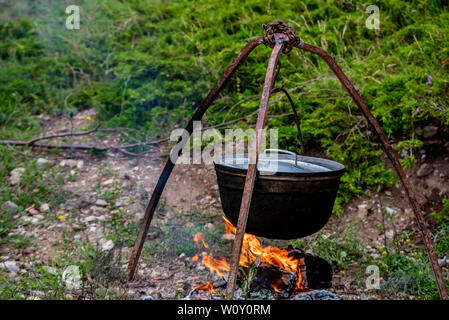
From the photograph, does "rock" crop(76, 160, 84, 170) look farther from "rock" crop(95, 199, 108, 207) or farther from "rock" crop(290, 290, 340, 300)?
"rock" crop(290, 290, 340, 300)

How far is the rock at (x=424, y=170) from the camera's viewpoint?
11.0ft

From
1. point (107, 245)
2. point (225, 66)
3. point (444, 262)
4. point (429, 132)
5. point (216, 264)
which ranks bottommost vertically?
point (107, 245)

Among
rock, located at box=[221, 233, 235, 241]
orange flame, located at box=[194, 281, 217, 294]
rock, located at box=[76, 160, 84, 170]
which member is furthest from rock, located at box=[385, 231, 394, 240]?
rock, located at box=[76, 160, 84, 170]

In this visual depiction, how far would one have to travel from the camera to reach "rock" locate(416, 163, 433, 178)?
3.35 metres

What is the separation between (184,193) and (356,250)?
172 centimetres

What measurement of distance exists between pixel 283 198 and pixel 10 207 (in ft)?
9.17

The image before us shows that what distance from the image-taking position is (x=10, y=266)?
2.88 m

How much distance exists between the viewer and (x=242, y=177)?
2047 mm

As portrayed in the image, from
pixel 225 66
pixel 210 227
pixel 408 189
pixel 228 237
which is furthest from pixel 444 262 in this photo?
pixel 225 66

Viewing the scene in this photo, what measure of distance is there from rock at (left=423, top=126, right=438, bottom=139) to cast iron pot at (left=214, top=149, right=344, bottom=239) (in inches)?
68.5

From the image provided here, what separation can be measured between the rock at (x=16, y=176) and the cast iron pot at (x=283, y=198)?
2.74 m

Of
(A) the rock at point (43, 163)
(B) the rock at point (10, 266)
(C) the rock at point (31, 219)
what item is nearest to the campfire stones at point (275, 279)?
(B) the rock at point (10, 266)

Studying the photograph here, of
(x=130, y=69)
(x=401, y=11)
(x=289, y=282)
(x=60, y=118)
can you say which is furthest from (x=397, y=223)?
(x=60, y=118)

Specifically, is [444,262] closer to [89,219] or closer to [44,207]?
[89,219]
